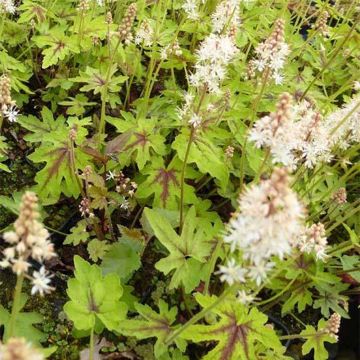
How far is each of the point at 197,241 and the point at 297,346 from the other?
1158 millimetres

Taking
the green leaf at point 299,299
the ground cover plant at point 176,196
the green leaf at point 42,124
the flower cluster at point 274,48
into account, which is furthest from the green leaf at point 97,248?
the flower cluster at point 274,48

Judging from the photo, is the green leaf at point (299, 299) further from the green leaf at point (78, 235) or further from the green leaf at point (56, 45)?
the green leaf at point (56, 45)

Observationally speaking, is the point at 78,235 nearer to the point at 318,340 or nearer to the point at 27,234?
the point at 318,340

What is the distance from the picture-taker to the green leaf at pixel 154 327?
2396 millimetres

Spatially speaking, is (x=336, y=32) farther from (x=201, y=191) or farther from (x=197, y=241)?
(x=197, y=241)

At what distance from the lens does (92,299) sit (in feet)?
7.81

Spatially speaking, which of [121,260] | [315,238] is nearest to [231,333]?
[315,238]

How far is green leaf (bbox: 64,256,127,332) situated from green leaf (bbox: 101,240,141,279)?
12.3 inches

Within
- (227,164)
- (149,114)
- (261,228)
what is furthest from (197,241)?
(149,114)

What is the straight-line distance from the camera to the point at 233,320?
7.54 ft

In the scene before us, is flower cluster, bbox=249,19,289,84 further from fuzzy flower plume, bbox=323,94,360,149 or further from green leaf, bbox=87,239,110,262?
green leaf, bbox=87,239,110,262

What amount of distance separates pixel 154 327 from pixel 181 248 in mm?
368

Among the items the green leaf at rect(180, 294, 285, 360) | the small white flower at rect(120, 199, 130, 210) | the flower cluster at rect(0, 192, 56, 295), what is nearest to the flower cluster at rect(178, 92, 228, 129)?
the small white flower at rect(120, 199, 130, 210)

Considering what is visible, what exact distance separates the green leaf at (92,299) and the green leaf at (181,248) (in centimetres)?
25
